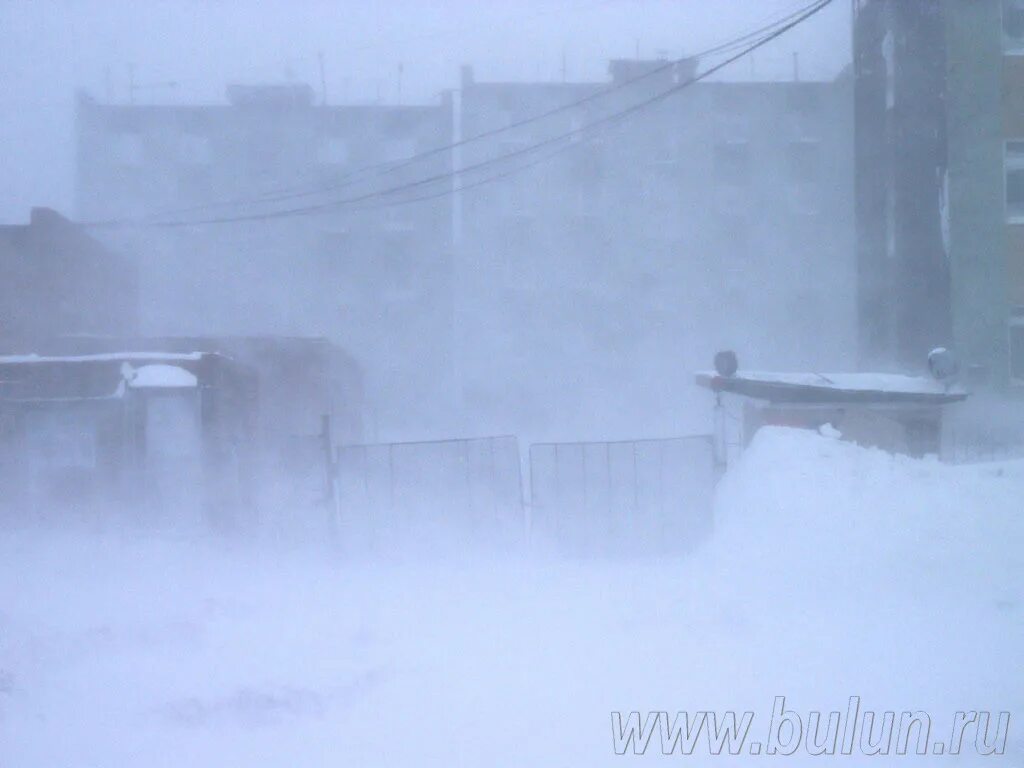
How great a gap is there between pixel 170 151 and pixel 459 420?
17.9 meters

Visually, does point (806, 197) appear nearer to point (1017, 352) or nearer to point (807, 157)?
point (807, 157)

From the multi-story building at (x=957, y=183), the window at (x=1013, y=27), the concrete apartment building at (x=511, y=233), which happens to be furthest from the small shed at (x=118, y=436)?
the concrete apartment building at (x=511, y=233)

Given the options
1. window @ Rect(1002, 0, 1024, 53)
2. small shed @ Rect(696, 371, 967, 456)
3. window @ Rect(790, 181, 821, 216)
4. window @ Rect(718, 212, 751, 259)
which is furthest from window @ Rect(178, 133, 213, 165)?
small shed @ Rect(696, 371, 967, 456)

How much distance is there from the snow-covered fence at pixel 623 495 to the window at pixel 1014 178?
9.58 meters

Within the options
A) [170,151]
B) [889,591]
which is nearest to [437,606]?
[889,591]

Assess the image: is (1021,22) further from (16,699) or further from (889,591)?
(16,699)

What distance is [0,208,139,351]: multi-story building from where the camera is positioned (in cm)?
2109

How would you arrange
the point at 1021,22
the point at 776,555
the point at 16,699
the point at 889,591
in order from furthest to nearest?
the point at 1021,22 < the point at 776,555 < the point at 889,591 < the point at 16,699

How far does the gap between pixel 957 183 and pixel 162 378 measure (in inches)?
555

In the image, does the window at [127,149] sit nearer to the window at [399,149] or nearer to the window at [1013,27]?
the window at [399,149]

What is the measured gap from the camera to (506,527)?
33.4 ft

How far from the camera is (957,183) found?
53.5ft

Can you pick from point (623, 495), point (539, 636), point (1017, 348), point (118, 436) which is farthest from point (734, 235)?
point (539, 636)

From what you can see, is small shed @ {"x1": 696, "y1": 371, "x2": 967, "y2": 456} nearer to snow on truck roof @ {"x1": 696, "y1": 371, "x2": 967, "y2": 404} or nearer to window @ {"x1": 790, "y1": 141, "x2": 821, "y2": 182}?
snow on truck roof @ {"x1": 696, "y1": 371, "x2": 967, "y2": 404}
